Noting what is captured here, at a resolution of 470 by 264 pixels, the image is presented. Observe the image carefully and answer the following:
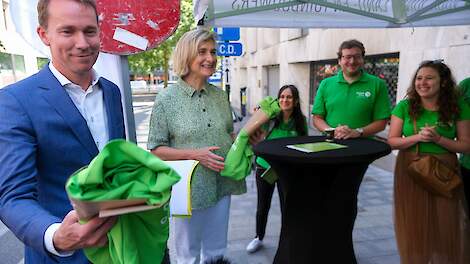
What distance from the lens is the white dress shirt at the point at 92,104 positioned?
4.18ft

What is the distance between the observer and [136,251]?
93cm

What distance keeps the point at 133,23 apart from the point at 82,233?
4.85ft

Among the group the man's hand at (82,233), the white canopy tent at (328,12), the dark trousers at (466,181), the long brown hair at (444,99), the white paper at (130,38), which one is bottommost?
the dark trousers at (466,181)

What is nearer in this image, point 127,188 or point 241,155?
point 127,188

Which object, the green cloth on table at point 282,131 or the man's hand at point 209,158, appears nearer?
the man's hand at point 209,158

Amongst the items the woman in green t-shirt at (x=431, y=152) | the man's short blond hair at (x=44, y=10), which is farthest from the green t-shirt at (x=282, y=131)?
the man's short blond hair at (x=44, y=10)

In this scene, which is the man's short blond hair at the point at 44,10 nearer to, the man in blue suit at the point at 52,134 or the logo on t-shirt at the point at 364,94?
the man in blue suit at the point at 52,134

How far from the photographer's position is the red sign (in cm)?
192

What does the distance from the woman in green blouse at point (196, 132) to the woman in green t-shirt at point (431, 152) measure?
1.51 metres

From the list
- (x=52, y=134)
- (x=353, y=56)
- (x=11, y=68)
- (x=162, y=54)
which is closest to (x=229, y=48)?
(x=353, y=56)

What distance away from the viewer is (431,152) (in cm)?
259

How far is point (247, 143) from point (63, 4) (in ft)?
4.73

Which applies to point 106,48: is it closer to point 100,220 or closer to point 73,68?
point 73,68

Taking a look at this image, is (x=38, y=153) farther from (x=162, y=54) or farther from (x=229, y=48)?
(x=162, y=54)
